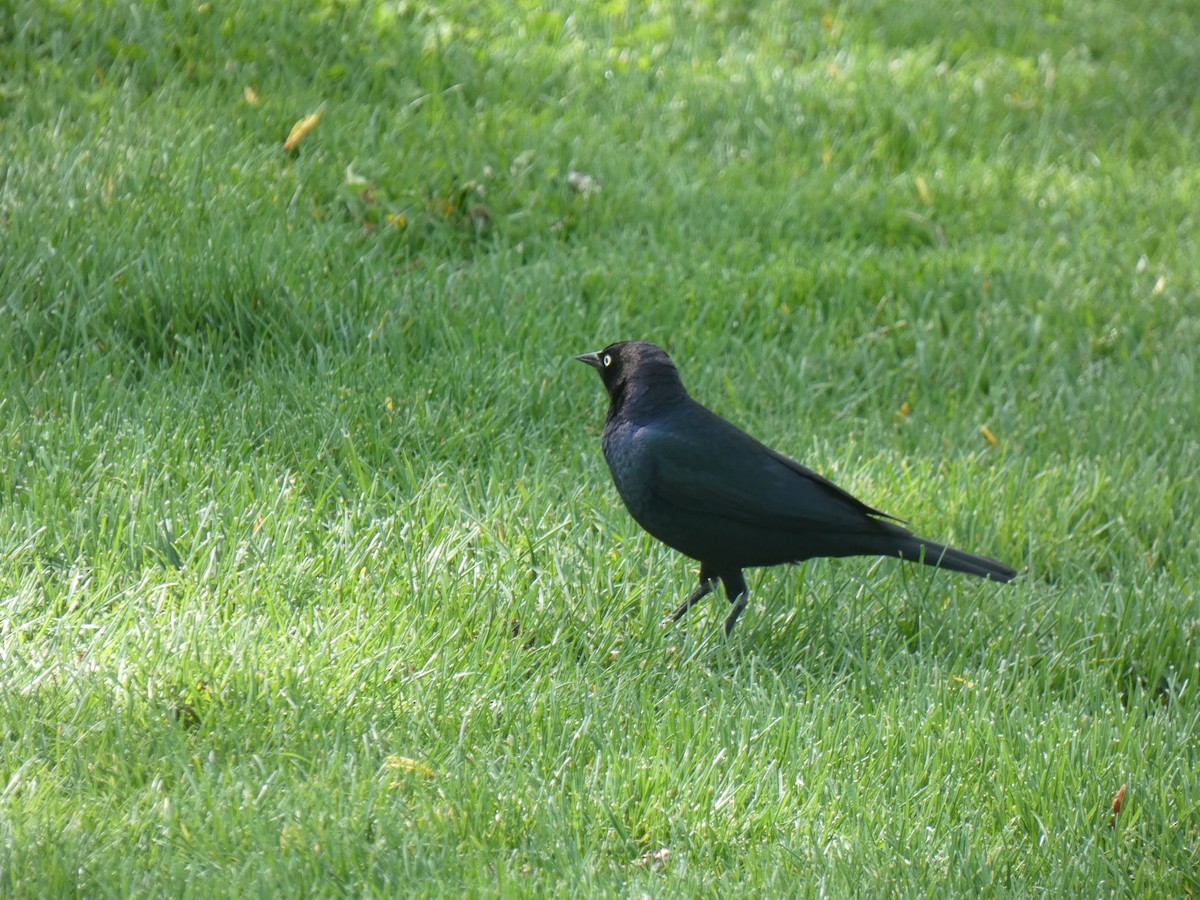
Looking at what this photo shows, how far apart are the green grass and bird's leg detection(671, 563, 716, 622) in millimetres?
43

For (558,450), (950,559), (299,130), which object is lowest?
(558,450)

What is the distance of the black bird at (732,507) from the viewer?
3.61m

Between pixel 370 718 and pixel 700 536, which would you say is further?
pixel 700 536

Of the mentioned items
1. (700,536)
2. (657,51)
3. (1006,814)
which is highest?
(657,51)

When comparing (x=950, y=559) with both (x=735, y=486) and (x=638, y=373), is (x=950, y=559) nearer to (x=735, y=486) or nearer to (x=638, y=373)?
(x=735, y=486)

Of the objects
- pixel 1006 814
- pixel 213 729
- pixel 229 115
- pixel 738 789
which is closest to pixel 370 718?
pixel 213 729

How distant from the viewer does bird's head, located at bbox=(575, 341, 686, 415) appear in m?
3.86

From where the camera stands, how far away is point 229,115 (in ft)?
18.1

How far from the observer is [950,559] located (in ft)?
12.1

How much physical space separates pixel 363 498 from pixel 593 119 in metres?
3.07

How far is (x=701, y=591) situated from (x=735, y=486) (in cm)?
32

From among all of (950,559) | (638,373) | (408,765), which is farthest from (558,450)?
(408,765)

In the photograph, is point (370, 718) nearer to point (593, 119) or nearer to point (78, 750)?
point (78, 750)

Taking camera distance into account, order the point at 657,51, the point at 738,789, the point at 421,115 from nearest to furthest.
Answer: the point at 738,789 < the point at 421,115 < the point at 657,51
